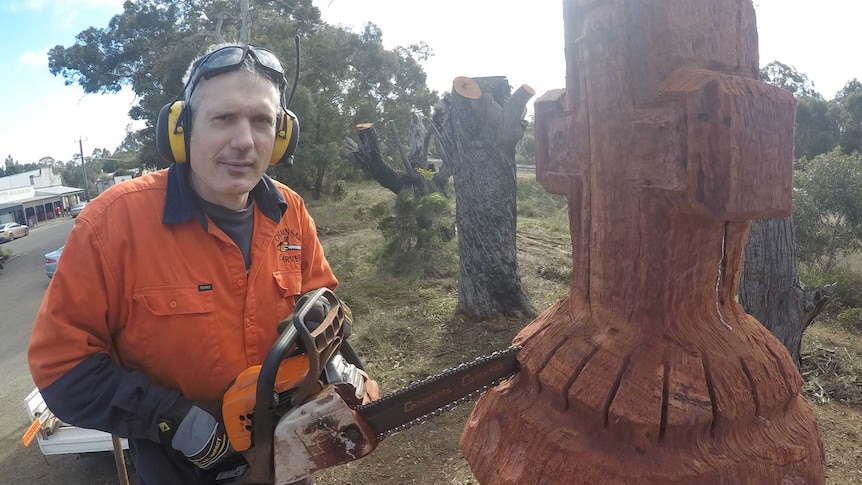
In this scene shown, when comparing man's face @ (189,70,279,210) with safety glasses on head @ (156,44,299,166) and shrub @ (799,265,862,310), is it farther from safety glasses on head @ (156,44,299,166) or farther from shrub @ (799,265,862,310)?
shrub @ (799,265,862,310)

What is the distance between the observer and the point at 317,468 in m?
Answer: 1.30

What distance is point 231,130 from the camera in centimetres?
151

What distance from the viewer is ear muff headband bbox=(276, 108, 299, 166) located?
176 cm

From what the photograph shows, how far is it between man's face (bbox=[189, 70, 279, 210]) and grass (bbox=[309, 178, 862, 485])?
8.40 feet

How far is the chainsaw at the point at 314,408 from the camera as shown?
1.27 metres

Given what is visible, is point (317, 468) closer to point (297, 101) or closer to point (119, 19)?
point (297, 101)

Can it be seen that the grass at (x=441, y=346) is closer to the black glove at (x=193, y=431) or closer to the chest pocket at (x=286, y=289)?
the chest pocket at (x=286, y=289)

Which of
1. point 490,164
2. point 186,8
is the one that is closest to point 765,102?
point 490,164

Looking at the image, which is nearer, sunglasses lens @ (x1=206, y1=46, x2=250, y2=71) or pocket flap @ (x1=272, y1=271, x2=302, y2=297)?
sunglasses lens @ (x1=206, y1=46, x2=250, y2=71)

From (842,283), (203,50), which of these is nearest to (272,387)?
(842,283)

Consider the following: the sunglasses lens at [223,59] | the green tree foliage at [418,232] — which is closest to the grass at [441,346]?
the green tree foliage at [418,232]

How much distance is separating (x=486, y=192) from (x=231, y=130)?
4.01 metres

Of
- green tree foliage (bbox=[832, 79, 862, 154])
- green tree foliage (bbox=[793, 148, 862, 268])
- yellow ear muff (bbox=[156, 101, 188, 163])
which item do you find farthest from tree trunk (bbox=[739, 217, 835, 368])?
green tree foliage (bbox=[832, 79, 862, 154])

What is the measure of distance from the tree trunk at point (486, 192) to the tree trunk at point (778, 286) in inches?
91.2
